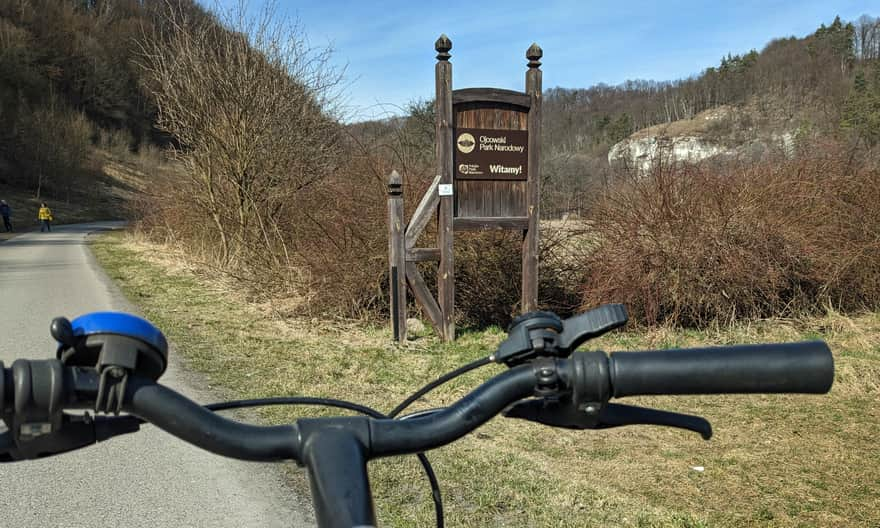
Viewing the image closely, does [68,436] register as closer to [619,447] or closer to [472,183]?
[619,447]

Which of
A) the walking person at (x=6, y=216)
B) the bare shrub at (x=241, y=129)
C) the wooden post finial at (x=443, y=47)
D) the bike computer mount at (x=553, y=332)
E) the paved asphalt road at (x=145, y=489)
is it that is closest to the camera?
the bike computer mount at (x=553, y=332)

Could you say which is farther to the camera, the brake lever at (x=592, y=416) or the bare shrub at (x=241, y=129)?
the bare shrub at (x=241, y=129)

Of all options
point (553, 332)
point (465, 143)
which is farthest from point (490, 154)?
point (553, 332)

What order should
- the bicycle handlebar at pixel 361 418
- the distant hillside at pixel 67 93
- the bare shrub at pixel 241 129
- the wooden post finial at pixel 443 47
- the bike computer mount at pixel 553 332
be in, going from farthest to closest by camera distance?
the distant hillside at pixel 67 93 → the bare shrub at pixel 241 129 → the wooden post finial at pixel 443 47 → the bike computer mount at pixel 553 332 → the bicycle handlebar at pixel 361 418

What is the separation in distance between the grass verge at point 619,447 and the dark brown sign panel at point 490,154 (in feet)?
6.57

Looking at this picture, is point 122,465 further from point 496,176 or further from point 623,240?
point 623,240

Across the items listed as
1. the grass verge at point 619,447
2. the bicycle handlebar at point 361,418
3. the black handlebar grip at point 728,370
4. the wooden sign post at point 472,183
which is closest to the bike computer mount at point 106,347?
the bicycle handlebar at point 361,418

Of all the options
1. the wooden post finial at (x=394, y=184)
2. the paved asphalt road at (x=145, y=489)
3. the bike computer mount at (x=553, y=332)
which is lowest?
the paved asphalt road at (x=145, y=489)

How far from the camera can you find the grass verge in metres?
3.88

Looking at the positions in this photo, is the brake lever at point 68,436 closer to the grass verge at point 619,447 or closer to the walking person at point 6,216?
the grass verge at point 619,447

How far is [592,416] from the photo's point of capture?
3.65 feet

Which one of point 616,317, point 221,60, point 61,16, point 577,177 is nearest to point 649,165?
point 577,177

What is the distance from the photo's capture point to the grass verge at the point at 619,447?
3.88m

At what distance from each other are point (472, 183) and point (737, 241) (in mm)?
3252
